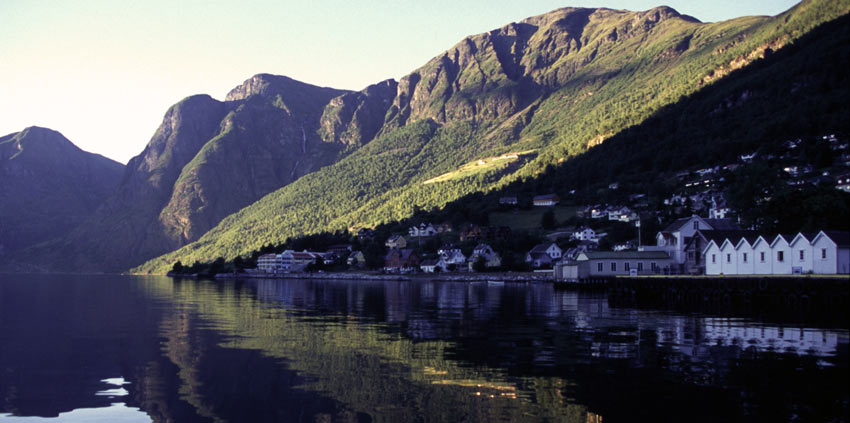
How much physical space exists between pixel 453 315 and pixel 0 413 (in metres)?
31.8

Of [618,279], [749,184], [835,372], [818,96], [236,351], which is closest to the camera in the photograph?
[835,372]

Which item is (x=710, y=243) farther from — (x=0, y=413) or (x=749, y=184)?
(x=0, y=413)

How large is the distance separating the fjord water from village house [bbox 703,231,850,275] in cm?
1781

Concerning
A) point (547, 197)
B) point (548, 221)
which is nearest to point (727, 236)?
point (548, 221)

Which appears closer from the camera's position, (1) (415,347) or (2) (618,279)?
(1) (415,347)

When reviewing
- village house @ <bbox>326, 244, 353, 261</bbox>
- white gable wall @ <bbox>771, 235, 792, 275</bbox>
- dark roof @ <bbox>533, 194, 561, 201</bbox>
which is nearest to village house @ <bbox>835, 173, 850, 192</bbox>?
dark roof @ <bbox>533, 194, 561, 201</bbox>

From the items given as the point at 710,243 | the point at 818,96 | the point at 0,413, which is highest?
the point at 818,96

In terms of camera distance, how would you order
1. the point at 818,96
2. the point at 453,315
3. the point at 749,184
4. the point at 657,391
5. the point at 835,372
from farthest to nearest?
the point at 818,96, the point at 749,184, the point at 453,315, the point at 835,372, the point at 657,391

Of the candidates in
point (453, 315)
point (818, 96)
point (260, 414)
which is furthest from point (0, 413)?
point (818, 96)

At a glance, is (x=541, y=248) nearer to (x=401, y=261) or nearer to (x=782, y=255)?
(x=401, y=261)

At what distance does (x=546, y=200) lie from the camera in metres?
193

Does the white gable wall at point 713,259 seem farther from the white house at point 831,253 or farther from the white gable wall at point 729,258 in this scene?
the white house at point 831,253

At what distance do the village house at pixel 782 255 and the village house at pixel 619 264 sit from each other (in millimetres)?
14095

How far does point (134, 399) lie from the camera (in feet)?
67.7
